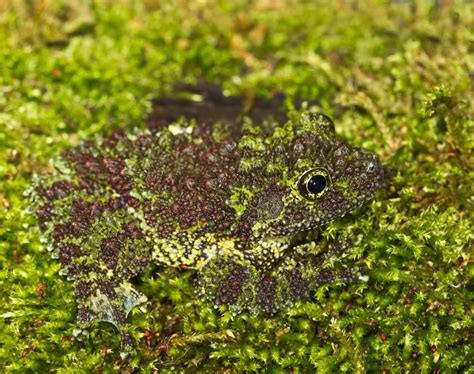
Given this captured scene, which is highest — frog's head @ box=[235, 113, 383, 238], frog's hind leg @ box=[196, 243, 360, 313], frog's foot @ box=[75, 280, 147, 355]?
frog's head @ box=[235, 113, 383, 238]

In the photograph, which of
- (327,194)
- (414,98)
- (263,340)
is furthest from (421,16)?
(263,340)

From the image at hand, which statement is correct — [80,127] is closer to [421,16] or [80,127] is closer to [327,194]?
[327,194]

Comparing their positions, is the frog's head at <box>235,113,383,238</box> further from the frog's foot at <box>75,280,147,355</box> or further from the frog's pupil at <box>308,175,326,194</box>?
the frog's foot at <box>75,280,147,355</box>

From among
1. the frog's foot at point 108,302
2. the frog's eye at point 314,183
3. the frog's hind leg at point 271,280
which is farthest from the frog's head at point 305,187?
the frog's foot at point 108,302

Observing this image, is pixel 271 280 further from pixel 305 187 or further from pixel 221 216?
pixel 305 187

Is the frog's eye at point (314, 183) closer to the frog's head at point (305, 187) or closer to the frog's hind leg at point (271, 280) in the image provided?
the frog's head at point (305, 187)

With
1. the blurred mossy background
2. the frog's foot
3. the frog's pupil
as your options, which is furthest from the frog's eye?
the frog's foot
